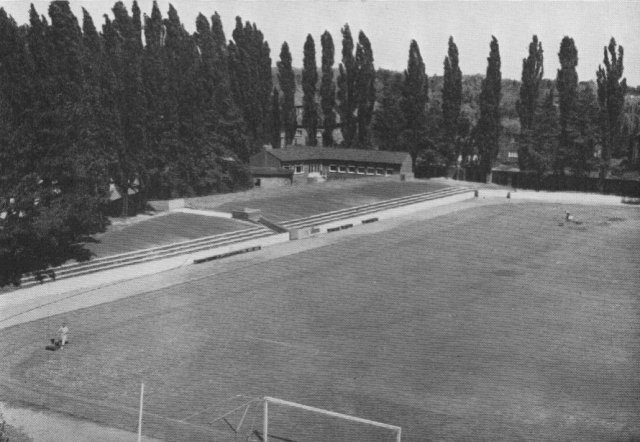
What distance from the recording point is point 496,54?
73.5 metres

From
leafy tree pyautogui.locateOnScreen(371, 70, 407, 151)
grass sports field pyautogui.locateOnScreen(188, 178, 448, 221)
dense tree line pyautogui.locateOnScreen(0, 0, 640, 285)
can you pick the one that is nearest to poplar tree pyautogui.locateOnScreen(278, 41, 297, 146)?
dense tree line pyautogui.locateOnScreen(0, 0, 640, 285)

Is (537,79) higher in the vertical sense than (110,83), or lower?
higher

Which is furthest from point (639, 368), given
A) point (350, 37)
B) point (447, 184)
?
point (350, 37)

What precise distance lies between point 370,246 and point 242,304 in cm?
1515

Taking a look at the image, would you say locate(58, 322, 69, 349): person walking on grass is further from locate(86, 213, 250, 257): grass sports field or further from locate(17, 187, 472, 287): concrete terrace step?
locate(86, 213, 250, 257): grass sports field

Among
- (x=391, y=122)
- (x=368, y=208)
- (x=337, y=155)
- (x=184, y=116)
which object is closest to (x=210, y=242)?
(x=184, y=116)

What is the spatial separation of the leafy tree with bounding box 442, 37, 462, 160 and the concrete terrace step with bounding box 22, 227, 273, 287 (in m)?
36.5

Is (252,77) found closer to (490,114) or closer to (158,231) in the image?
(490,114)

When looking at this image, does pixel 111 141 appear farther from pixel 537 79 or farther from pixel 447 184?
pixel 537 79

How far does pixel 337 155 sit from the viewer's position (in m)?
76.6

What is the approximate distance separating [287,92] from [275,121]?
4.02 m

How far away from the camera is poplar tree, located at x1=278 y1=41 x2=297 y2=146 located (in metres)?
78.2

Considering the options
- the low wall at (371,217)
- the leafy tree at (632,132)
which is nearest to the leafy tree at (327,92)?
the low wall at (371,217)

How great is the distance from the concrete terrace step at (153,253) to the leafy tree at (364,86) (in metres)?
36.2
